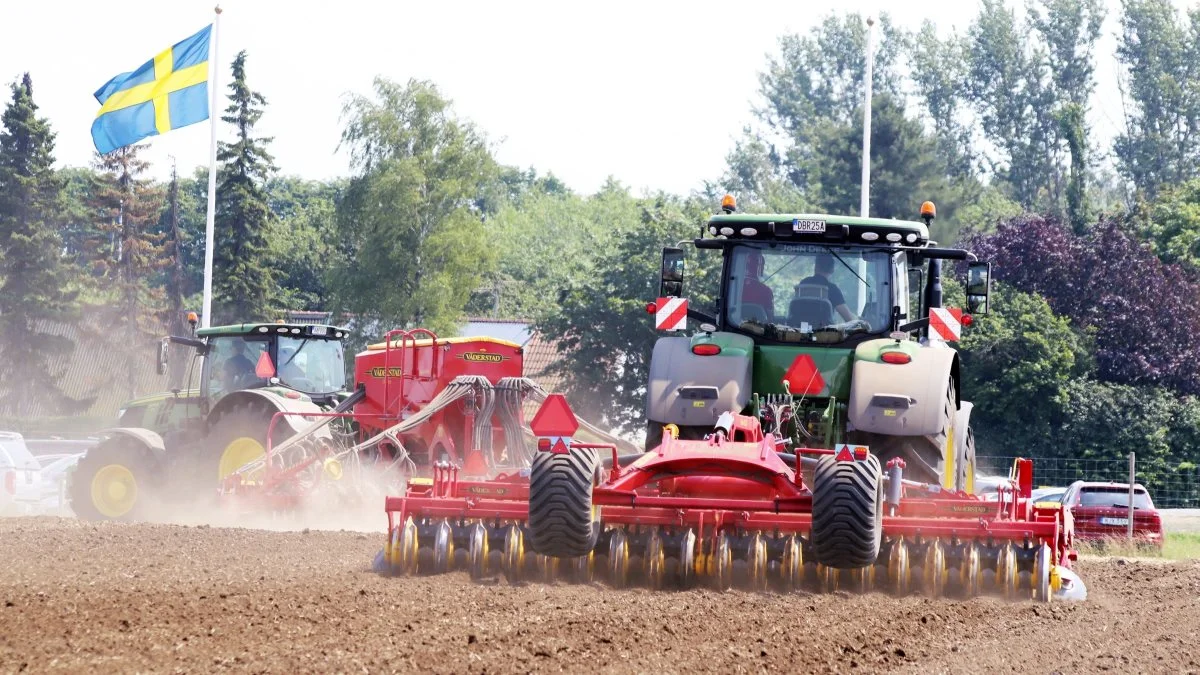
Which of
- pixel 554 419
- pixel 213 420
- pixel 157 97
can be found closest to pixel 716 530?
A: pixel 554 419

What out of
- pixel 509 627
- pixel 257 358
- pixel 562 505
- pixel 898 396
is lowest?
pixel 509 627

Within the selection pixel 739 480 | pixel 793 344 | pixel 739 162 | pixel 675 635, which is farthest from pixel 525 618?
pixel 739 162

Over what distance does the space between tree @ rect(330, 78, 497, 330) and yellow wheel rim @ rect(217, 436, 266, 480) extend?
24083 millimetres

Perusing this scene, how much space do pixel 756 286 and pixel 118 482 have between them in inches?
365

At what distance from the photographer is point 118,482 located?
1706 centimetres

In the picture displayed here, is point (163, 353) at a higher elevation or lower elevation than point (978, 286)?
lower

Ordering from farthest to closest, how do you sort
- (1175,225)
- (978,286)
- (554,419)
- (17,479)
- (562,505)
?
(1175,225)
(17,479)
(978,286)
(554,419)
(562,505)

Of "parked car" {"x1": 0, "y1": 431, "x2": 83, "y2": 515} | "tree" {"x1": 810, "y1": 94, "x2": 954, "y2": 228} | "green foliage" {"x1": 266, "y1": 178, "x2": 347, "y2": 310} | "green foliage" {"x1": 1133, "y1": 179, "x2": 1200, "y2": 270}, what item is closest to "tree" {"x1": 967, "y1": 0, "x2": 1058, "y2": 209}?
"tree" {"x1": 810, "y1": 94, "x2": 954, "y2": 228}

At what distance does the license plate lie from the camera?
10.7 metres

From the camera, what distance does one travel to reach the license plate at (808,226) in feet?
35.2

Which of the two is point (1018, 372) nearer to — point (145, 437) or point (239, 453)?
point (239, 453)

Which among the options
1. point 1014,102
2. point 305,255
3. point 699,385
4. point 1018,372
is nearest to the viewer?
point 699,385

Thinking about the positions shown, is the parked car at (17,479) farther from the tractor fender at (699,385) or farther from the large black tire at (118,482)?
the tractor fender at (699,385)

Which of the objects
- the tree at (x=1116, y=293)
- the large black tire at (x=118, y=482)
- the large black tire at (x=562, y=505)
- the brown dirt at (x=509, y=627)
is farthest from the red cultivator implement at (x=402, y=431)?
the tree at (x=1116, y=293)
